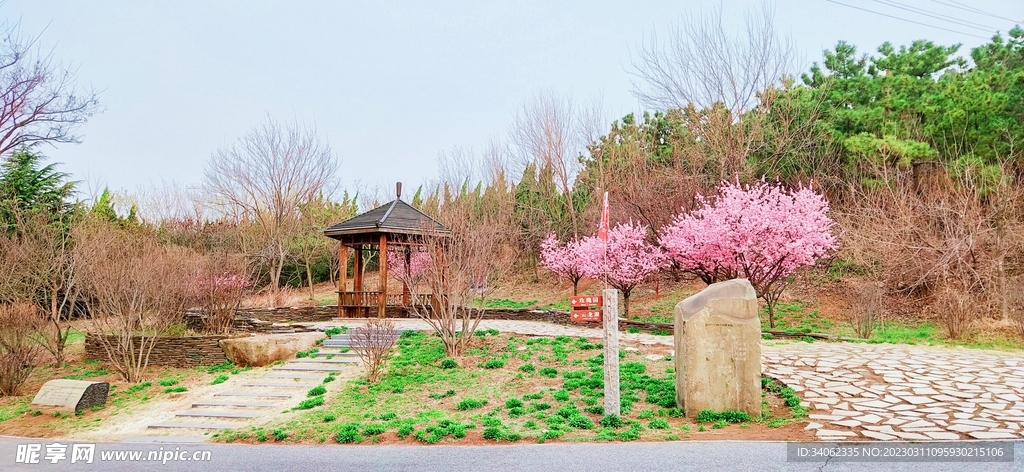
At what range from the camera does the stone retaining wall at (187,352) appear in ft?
33.9

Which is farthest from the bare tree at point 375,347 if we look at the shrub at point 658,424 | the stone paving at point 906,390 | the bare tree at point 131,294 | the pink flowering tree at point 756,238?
the pink flowering tree at point 756,238

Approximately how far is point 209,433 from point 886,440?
6.51 metres

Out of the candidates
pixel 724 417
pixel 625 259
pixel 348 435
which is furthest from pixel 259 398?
pixel 625 259

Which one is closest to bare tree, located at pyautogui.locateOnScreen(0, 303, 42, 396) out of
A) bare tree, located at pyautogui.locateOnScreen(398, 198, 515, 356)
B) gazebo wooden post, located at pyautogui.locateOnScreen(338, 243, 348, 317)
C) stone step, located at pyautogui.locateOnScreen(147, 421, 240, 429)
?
stone step, located at pyautogui.locateOnScreen(147, 421, 240, 429)

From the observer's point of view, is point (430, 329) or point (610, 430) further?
point (430, 329)

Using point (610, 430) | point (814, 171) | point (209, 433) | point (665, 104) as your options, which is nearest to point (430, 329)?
point (209, 433)

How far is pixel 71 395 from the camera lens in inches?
310

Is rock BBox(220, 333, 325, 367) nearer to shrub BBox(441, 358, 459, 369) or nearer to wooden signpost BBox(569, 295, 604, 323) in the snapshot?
shrub BBox(441, 358, 459, 369)

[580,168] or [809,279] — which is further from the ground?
[580,168]

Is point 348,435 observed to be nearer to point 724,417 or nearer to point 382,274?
point 724,417

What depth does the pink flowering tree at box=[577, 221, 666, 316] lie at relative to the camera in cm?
1396

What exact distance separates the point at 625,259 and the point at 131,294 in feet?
32.2

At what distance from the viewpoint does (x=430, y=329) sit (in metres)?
12.0

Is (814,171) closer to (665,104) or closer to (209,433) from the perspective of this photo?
(665,104)
